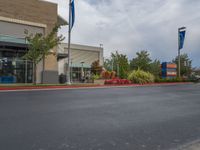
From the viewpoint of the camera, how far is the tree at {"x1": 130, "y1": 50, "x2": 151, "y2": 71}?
2125 inches

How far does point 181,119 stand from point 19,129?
5288 millimetres

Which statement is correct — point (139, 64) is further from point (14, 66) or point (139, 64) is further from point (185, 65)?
point (14, 66)

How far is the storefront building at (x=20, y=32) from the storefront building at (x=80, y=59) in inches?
652

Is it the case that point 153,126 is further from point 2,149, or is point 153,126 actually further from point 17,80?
point 17,80

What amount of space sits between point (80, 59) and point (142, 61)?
1446cm

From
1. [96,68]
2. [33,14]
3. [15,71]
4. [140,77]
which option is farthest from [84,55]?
[15,71]

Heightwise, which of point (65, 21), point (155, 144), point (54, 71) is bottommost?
point (155, 144)

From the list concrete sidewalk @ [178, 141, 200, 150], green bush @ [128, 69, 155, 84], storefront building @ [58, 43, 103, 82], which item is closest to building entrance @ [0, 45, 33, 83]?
green bush @ [128, 69, 155, 84]

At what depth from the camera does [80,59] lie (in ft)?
170

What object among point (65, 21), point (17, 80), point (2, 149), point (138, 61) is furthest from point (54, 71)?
point (138, 61)

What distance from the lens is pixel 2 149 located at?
4516mm

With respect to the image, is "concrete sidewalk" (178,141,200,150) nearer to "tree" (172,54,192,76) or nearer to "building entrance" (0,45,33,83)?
"building entrance" (0,45,33,83)

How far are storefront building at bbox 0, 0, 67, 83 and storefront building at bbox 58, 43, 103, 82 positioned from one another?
1655 centimetres

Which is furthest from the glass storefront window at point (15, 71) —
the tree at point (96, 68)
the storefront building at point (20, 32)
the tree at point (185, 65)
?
the tree at point (185, 65)
